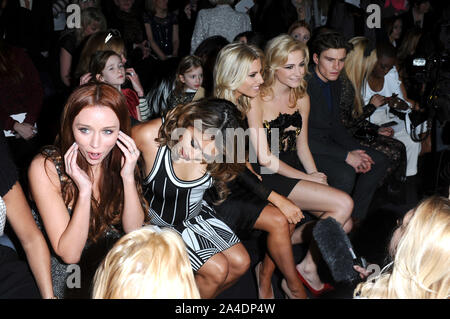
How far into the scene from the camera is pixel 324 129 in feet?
11.4

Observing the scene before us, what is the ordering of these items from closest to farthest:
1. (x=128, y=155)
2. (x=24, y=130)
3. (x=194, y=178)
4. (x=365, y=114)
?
(x=128, y=155) → (x=194, y=178) → (x=24, y=130) → (x=365, y=114)

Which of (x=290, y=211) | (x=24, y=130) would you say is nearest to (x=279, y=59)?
(x=290, y=211)

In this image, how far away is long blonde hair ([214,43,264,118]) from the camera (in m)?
2.88

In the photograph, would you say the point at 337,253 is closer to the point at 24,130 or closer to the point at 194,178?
the point at 194,178

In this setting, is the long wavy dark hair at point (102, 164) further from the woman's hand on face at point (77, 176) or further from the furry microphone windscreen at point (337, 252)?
the furry microphone windscreen at point (337, 252)

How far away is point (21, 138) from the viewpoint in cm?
336

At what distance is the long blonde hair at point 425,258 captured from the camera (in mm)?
1423

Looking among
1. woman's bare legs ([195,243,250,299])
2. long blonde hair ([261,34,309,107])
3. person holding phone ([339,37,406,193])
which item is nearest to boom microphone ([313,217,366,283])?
Answer: woman's bare legs ([195,243,250,299])

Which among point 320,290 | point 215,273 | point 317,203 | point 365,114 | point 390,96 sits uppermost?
point 390,96

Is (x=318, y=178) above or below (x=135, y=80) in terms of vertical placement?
below

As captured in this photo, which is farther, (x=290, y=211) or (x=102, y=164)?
(x=290, y=211)

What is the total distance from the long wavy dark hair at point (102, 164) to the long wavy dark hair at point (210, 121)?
220 mm

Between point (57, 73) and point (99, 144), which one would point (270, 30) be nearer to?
point (57, 73)

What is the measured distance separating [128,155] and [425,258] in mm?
1172
